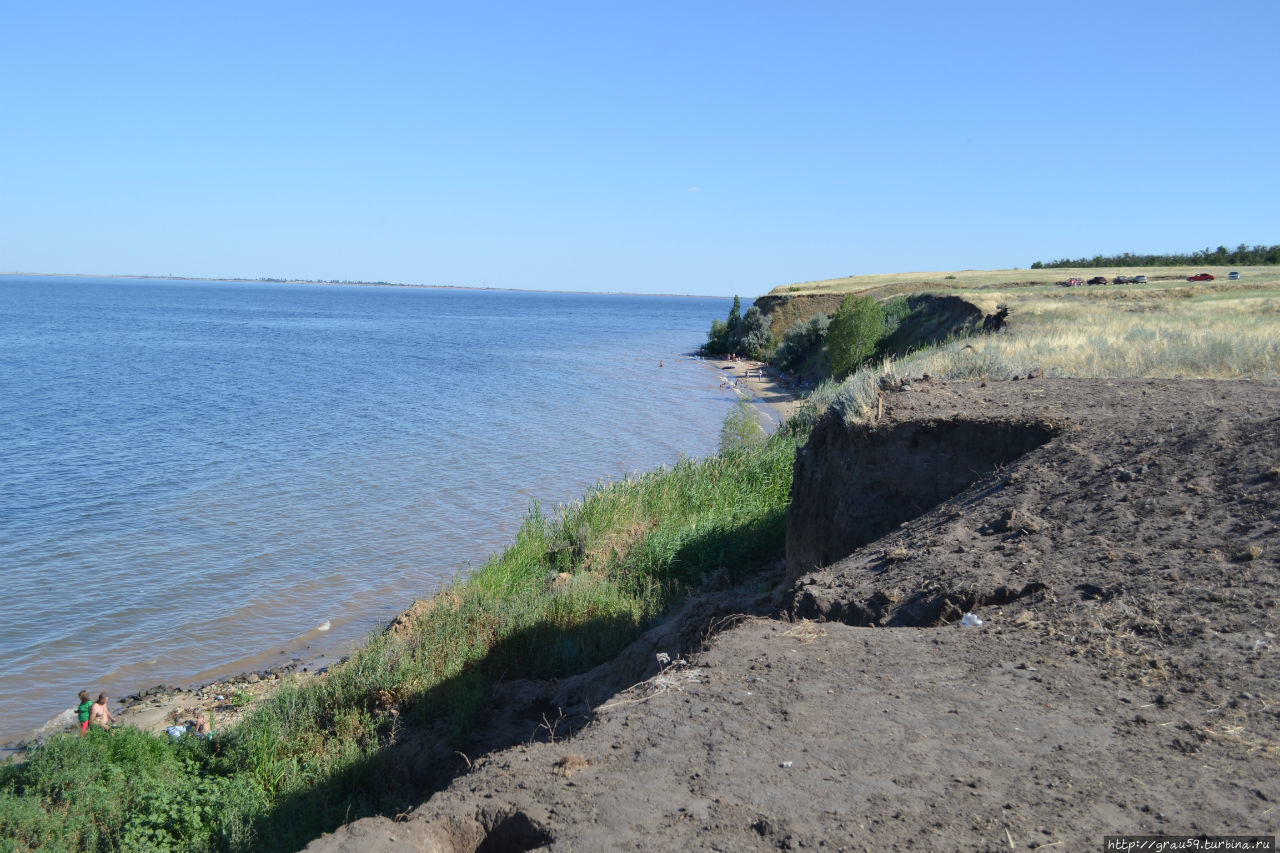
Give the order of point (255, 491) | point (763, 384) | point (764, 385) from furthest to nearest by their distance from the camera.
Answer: point (763, 384)
point (764, 385)
point (255, 491)

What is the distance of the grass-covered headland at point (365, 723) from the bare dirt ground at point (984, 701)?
2.11 m

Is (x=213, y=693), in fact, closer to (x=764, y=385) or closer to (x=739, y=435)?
(x=739, y=435)

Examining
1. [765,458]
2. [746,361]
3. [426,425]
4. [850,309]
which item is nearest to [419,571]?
[765,458]

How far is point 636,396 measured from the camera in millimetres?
44125

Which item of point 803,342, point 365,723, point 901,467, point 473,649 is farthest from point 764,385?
point 365,723

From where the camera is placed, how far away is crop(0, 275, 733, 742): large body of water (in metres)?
14.0

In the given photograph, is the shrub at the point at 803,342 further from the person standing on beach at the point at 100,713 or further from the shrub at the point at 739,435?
the person standing on beach at the point at 100,713

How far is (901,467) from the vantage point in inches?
390

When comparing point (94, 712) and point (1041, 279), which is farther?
point (1041, 279)

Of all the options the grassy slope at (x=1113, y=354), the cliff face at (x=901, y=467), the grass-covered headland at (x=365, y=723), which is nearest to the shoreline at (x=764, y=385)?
the grassy slope at (x=1113, y=354)

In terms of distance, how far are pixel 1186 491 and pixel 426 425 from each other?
2939cm

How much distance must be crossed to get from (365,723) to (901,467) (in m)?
6.81

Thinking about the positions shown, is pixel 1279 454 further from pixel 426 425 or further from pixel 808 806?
pixel 426 425

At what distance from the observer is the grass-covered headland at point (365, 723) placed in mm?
7863
